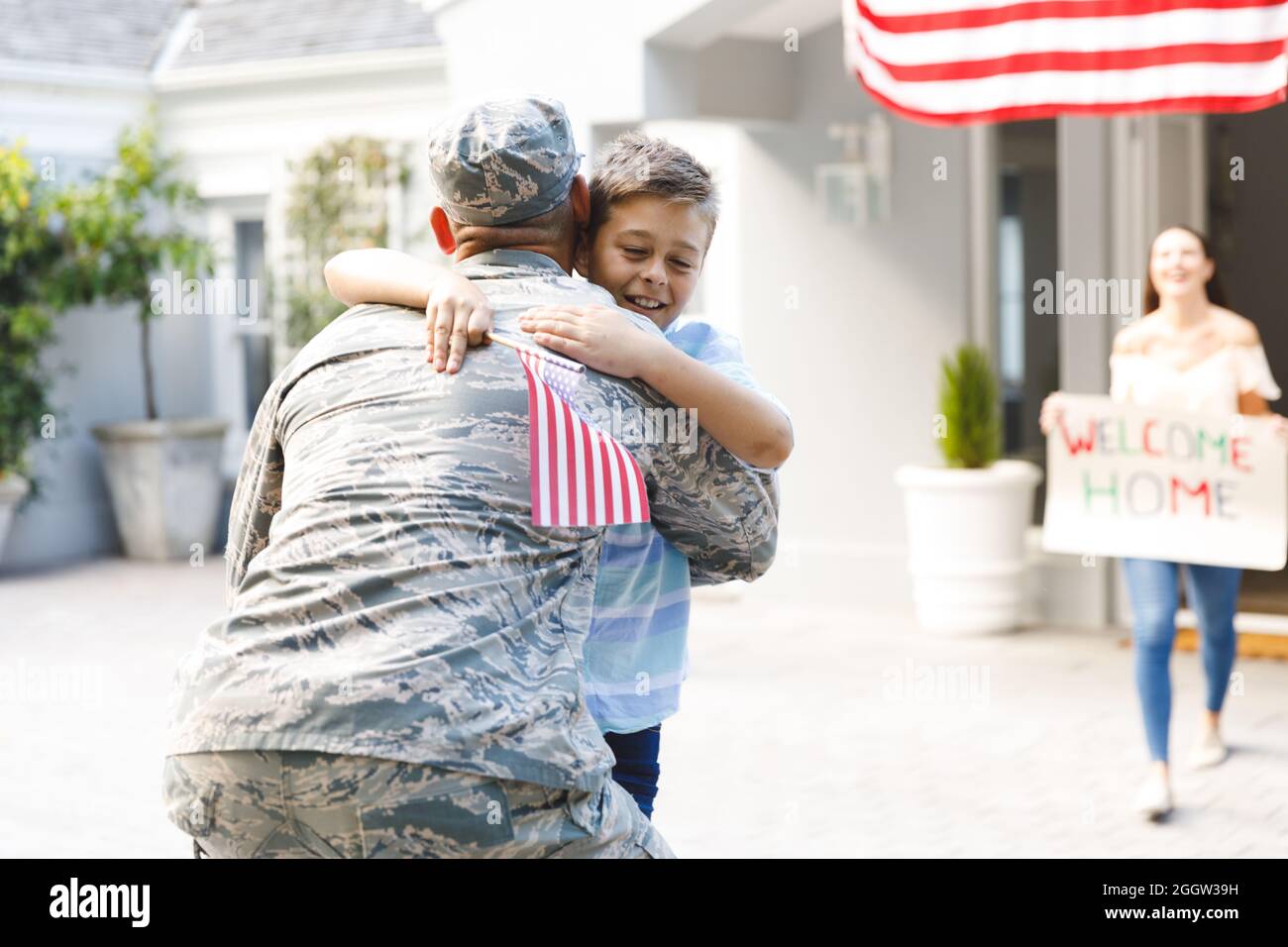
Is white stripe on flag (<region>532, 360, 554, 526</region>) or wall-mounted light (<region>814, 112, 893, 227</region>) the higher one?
wall-mounted light (<region>814, 112, 893, 227</region>)

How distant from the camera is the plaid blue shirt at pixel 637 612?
2301 mm

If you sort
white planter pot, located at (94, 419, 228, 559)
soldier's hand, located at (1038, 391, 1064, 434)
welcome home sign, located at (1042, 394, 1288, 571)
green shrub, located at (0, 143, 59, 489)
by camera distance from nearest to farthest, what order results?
welcome home sign, located at (1042, 394, 1288, 571) → soldier's hand, located at (1038, 391, 1064, 434) → green shrub, located at (0, 143, 59, 489) → white planter pot, located at (94, 419, 228, 559)

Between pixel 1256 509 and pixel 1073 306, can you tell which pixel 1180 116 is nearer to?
pixel 1073 306

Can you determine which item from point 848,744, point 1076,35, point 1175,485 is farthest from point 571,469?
point 848,744

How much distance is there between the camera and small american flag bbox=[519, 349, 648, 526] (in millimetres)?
1953

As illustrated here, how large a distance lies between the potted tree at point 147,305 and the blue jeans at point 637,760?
403 inches

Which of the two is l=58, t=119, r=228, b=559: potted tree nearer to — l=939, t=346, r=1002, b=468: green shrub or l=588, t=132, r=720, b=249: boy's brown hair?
l=939, t=346, r=1002, b=468: green shrub

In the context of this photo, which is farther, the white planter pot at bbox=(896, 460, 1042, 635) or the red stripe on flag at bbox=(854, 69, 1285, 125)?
the white planter pot at bbox=(896, 460, 1042, 635)

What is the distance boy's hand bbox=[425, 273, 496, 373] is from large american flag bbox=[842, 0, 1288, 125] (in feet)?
14.0

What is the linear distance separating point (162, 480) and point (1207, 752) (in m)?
8.23

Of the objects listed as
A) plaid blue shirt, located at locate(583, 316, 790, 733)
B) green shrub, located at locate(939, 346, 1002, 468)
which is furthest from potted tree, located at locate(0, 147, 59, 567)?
plaid blue shirt, located at locate(583, 316, 790, 733)
